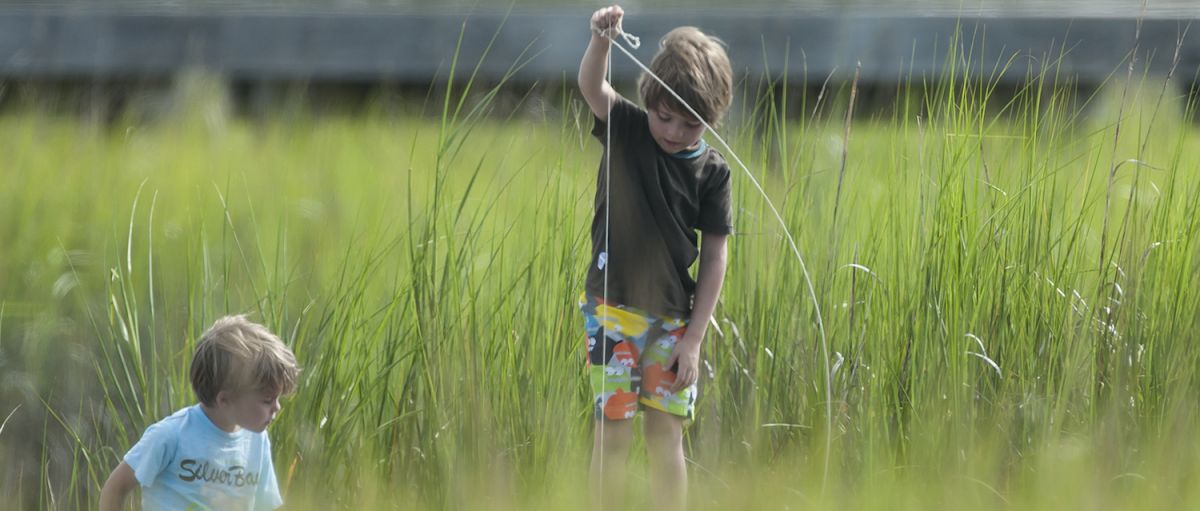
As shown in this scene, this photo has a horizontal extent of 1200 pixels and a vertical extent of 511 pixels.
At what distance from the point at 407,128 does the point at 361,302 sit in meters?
0.99

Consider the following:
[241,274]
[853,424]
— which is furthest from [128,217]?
[853,424]

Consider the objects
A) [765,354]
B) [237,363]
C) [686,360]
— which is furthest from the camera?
[765,354]

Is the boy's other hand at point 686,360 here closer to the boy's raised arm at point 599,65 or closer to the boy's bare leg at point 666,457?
the boy's bare leg at point 666,457

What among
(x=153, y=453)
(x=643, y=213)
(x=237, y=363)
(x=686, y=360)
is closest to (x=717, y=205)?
(x=643, y=213)

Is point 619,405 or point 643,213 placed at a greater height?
point 643,213

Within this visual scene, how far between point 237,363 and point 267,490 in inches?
7.4

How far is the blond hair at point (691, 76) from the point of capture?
1.68m

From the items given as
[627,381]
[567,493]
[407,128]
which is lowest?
[567,493]

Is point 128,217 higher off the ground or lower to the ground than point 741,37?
lower

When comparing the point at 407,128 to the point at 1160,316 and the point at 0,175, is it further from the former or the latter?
the point at 1160,316

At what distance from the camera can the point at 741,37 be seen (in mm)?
2924

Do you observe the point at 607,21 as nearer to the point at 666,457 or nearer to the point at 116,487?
the point at 666,457

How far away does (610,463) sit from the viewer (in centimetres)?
176

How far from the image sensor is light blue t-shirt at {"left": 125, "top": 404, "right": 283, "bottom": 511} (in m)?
1.51
